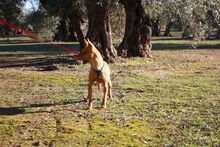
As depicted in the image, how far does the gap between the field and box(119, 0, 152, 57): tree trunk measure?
5765mm

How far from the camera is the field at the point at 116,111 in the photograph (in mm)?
7457

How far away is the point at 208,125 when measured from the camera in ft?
27.4

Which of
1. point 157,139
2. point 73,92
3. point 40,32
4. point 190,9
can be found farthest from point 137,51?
point 157,139

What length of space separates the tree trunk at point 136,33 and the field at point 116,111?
5.76m

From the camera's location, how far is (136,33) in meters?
21.2

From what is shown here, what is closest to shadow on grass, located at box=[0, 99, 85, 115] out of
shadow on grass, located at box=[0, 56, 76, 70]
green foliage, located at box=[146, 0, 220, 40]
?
shadow on grass, located at box=[0, 56, 76, 70]

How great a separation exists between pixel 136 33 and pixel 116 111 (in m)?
12.2

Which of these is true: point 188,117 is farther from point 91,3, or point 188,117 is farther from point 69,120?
point 91,3

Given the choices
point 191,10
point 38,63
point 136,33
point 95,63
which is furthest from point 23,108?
point 136,33

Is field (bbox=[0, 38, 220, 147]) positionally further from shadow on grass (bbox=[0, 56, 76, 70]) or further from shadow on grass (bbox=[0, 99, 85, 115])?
shadow on grass (bbox=[0, 56, 76, 70])

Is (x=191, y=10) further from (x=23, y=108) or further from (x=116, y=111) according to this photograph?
(x=23, y=108)

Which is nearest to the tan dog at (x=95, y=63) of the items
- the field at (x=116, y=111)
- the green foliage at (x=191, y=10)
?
the field at (x=116, y=111)

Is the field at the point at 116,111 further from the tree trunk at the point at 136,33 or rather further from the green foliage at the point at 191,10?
the tree trunk at the point at 136,33

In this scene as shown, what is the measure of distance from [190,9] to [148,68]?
3.10m
